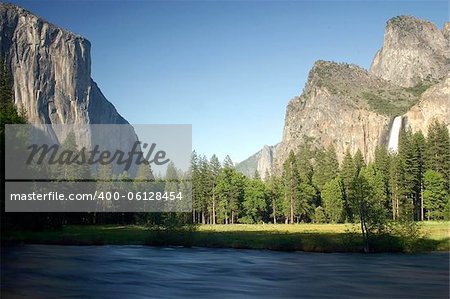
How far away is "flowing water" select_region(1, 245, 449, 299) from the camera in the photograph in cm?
2141

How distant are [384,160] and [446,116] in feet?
326

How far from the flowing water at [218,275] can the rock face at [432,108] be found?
16806 centimetres

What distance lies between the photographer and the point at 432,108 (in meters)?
191

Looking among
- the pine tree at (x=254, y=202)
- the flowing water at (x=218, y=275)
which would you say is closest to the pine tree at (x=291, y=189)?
the pine tree at (x=254, y=202)

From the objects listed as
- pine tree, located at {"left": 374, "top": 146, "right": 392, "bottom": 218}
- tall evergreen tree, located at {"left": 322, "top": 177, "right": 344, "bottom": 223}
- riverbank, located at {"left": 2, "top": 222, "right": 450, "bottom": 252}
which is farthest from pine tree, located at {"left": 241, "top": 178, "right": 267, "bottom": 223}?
riverbank, located at {"left": 2, "top": 222, "right": 450, "bottom": 252}

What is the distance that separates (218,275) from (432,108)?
626 ft

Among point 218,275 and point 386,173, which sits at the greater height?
point 386,173

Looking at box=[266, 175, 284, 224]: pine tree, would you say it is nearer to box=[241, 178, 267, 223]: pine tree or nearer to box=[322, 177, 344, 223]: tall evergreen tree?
box=[241, 178, 267, 223]: pine tree

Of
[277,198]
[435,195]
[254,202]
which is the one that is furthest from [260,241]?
[277,198]

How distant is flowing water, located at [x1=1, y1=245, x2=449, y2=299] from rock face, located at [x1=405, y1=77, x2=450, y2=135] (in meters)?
168

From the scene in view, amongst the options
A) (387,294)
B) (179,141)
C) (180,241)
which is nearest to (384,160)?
(179,141)

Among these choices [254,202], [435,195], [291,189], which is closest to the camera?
[435,195]

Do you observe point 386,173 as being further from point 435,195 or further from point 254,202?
point 254,202

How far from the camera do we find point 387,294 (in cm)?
2116
